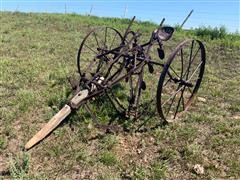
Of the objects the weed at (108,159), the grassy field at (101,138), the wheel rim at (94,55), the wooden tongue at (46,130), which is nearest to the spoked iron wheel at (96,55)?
the wheel rim at (94,55)

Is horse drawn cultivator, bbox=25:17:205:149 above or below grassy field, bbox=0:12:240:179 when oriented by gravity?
above

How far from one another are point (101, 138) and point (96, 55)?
5.24ft

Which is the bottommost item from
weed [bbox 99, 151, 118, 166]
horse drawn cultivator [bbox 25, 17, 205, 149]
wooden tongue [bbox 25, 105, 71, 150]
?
weed [bbox 99, 151, 118, 166]

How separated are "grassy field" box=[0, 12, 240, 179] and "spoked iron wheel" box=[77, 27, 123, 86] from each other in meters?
0.53

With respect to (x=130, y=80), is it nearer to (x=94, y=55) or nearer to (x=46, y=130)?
(x=46, y=130)

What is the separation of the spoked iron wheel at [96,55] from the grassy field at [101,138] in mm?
534

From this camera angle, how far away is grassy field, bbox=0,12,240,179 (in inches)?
Answer: 199

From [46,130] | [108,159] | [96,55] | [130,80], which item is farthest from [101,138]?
[96,55]

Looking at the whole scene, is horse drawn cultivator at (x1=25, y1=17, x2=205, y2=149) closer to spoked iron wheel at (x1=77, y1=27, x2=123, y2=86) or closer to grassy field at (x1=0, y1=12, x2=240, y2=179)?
spoked iron wheel at (x1=77, y1=27, x2=123, y2=86)

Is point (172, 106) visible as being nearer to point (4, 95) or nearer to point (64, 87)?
point (64, 87)

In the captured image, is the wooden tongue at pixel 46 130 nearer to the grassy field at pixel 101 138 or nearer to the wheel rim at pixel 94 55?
the grassy field at pixel 101 138

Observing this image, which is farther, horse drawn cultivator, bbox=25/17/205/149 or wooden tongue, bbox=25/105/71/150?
horse drawn cultivator, bbox=25/17/205/149

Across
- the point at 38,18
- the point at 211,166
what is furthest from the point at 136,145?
the point at 38,18

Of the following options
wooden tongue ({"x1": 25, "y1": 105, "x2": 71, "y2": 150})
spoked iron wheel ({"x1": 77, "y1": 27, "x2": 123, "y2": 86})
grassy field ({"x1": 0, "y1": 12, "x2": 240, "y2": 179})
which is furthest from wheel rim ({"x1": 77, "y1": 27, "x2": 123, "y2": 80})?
wooden tongue ({"x1": 25, "y1": 105, "x2": 71, "y2": 150})
